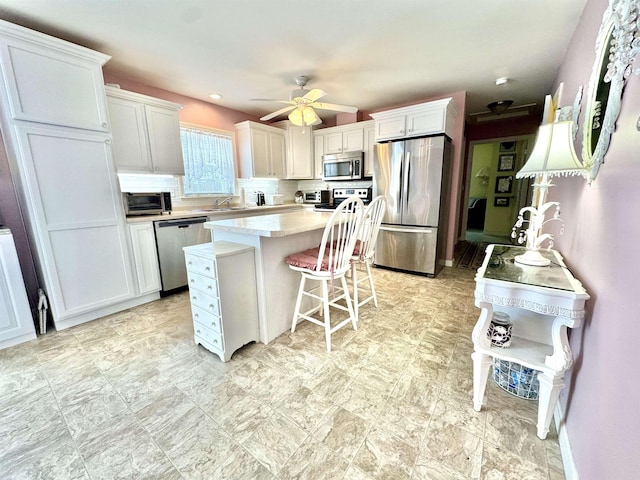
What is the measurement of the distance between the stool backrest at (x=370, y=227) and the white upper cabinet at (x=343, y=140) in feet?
7.46

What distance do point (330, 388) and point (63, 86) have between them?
3165 mm

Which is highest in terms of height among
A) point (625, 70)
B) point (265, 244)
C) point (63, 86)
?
point (63, 86)

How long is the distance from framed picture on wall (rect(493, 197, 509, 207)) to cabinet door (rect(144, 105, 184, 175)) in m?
7.05

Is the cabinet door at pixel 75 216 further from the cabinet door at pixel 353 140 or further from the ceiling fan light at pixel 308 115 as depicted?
the cabinet door at pixel 353 140

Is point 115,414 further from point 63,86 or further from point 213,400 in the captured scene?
point 63,86

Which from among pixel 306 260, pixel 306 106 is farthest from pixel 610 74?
pixel 306 106

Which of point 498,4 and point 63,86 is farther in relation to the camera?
point 63,86

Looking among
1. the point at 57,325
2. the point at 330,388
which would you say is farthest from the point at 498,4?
the point at 57,325

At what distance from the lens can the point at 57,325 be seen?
234 centimetres

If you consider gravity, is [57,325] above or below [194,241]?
below

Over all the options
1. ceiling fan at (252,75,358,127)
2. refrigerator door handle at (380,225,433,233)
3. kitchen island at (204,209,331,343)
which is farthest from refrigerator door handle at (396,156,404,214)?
kitchen island at (204,209,331,343)

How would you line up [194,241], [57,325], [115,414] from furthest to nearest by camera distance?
1. [194,241]
2. [57,325]
3. [115,414]

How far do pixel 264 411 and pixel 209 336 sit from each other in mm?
734

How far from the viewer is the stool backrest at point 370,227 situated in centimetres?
219
